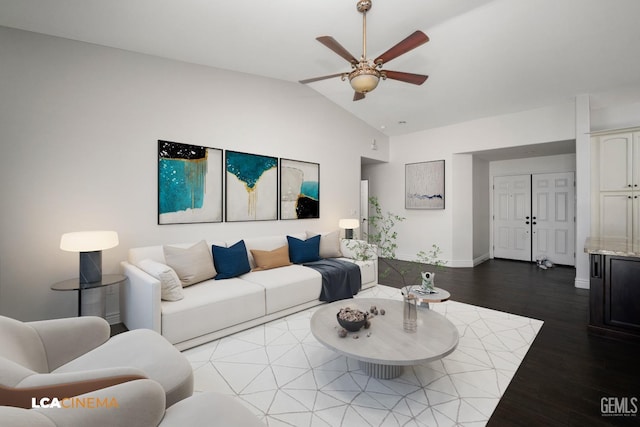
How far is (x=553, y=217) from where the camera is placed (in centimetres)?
604

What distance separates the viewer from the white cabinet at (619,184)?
3.90 m

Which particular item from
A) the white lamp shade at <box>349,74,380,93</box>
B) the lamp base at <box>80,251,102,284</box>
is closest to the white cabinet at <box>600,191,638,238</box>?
the white lamp shade at <box>349,74,380,93</box>

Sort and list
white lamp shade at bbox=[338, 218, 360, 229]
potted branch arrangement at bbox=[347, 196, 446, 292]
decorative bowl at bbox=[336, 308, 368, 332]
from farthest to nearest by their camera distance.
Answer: white lamp shade at bbox=[338, 218, 360, 229] < potted branch arrangement at bbox=[347, 196, 446, 292] < decorative bowl at bbox=[336, 308, 368, 332]

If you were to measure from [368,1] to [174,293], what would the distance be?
3.22 metres

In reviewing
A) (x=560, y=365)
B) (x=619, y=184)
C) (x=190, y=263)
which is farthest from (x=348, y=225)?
(x=619, y=184)

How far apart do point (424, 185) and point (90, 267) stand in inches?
227

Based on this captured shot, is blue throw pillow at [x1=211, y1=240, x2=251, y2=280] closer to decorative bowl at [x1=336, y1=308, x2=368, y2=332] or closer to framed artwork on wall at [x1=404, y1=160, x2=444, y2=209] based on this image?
decorative bowl at [x1=336, y1=308, x2=368, y2=332]

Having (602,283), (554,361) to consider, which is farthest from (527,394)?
(602,283)

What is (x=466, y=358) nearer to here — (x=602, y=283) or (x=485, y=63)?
(x=602, y=283)

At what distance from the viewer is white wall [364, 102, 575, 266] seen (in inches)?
187

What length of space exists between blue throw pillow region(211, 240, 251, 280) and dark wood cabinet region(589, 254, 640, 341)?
3.70 metres

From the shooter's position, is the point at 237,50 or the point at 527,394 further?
the point at 237,50

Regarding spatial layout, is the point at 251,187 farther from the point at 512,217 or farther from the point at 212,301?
the point at 512,217

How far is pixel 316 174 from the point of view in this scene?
5.09 m
